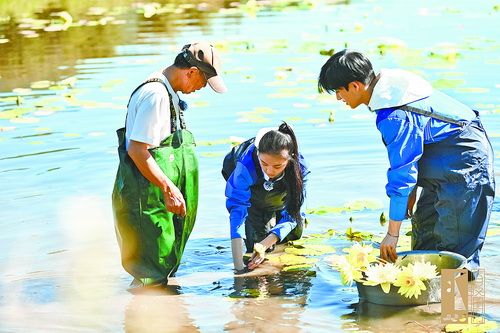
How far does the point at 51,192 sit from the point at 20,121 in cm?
231

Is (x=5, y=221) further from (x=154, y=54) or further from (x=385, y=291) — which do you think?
(x=154, y=54)

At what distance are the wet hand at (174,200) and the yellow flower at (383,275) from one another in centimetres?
106

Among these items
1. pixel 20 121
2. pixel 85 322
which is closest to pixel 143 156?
pixel 85 322

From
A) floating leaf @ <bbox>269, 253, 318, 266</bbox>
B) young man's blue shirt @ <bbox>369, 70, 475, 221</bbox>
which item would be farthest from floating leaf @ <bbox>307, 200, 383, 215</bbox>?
young man's blue shirt @ <bbox>369, 70, 475, 221</bbox>

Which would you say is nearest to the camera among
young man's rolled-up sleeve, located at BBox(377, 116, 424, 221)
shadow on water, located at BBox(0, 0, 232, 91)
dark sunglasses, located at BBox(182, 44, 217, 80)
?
young man's rolled-up sleeve, located at BBox(377, 116, 424, 221)

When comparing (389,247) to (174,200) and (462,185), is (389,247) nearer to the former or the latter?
(462,185)

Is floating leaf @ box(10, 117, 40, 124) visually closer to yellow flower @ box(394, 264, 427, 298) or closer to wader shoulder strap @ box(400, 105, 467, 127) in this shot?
wader shoulder strap @ box(400, 105, 467, 127)

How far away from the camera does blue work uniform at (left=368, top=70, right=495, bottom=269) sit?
5012mm

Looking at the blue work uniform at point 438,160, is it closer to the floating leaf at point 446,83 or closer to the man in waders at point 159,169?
the man in waders at point 159,169

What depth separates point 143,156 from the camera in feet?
17.2

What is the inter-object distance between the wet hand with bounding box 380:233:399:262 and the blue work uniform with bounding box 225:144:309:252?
1008mm

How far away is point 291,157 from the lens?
19.3 feet

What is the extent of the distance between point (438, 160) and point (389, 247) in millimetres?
538

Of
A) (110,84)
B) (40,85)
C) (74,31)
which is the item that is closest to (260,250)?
(110,84)
